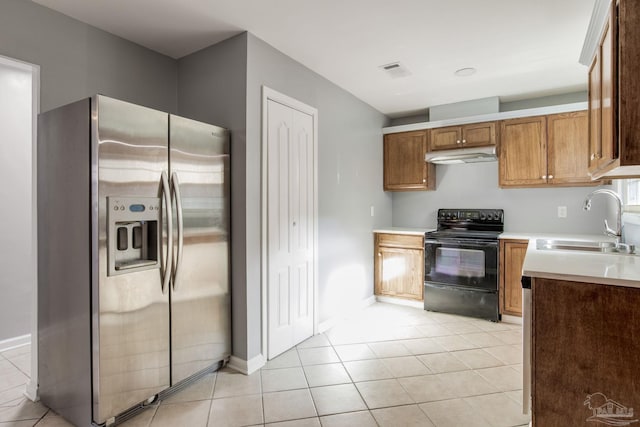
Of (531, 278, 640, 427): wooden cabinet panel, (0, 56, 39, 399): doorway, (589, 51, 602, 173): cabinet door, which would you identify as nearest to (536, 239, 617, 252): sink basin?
(589, 51, 602, 173): cabinet door

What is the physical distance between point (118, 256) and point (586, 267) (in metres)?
2.53

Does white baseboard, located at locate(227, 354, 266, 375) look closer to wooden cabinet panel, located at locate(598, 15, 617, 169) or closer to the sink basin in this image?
the sink basin

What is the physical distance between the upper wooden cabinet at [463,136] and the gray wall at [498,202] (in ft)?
1.28

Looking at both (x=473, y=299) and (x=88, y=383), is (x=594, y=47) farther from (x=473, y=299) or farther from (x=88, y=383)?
(x=88, y=383)

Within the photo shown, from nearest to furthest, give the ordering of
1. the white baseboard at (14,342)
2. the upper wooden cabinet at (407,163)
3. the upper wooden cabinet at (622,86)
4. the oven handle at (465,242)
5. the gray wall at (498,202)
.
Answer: the upper wooden cabinet at (622,86) → the white baseboard at (14,342) → the oven handle at (465,242) → the gray wall at (498,202) → the upper wooden cabinet at (407,163)

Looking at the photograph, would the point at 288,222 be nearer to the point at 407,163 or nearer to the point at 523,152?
the point at 407,163

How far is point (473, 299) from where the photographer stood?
368 cm

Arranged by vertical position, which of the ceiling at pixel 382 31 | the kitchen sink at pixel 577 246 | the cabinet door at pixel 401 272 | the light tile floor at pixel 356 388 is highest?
the ceiling at pixel 382 31

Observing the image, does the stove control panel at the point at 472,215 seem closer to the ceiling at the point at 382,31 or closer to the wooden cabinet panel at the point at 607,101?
the ceiling at the point at 382,31

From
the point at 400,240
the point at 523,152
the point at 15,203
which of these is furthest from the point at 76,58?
the point at 523,152

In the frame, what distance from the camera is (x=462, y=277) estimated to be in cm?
374

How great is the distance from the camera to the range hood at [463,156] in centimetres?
374

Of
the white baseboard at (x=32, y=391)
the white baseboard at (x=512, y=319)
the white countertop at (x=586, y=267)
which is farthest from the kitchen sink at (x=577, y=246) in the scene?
the white baseboard at (x=32, y=391)

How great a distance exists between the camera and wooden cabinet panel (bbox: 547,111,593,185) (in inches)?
136
